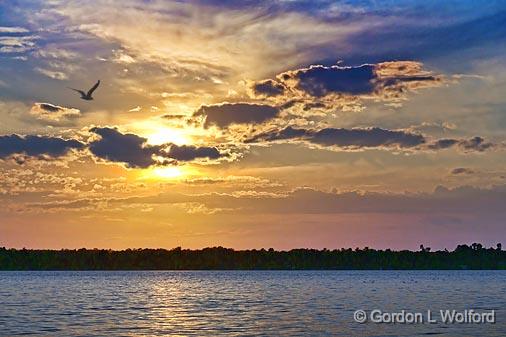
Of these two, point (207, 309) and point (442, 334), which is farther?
point (207, 309)

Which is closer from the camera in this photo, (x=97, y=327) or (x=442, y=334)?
(x=442, y=334)

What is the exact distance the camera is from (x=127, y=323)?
88.6m

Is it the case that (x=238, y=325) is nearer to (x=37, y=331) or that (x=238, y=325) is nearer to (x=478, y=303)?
(x=37, y=331)

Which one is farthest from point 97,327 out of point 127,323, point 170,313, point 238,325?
point 170,313

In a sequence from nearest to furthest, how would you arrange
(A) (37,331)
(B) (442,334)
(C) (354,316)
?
(B) (442,334)
(A) (37,331)
(C) (354,316)

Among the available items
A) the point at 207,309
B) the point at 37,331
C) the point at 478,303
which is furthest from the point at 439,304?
the point at 37,331

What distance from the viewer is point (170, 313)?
10406 centimetres

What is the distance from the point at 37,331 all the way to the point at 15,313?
81.8ft

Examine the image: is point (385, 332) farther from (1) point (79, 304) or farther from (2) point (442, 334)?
(1) point (79, 304)

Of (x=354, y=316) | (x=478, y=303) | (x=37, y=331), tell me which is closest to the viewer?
(x=37, y=331)

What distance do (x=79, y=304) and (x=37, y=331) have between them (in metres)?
45.1

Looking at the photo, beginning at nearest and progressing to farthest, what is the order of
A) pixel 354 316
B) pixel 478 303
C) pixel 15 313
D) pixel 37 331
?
pixel 37 331
pixel 354 316
pixel 15 313
pixel 478 303

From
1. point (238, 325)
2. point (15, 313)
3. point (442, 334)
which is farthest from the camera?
point (15, 313)

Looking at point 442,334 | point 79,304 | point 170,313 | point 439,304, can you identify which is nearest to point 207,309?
point 170,313
